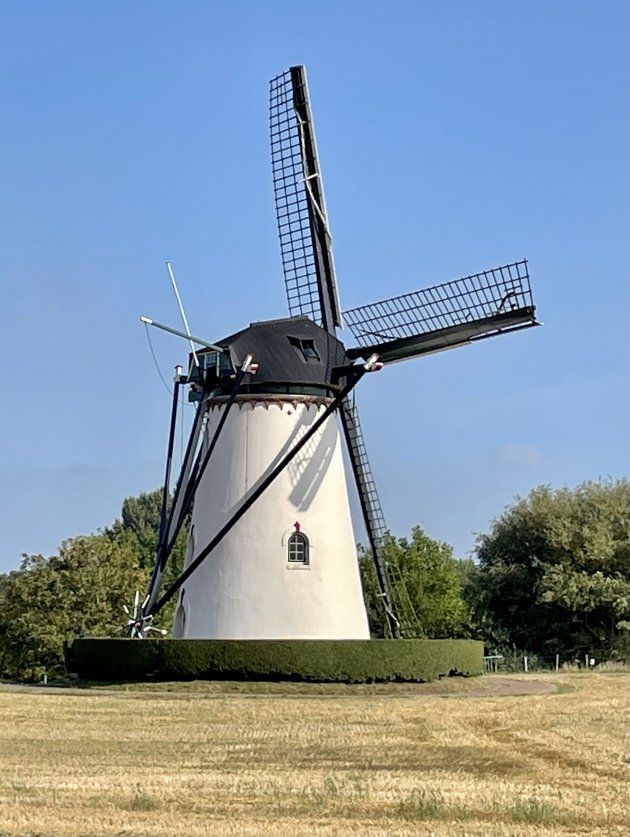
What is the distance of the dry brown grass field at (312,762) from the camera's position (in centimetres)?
1073

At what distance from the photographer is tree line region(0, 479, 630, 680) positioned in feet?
138

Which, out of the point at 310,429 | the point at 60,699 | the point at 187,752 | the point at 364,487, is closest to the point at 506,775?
the point at 187,752

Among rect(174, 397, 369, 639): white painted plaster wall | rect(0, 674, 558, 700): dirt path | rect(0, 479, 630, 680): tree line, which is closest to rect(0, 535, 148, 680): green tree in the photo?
rect(0, 479, 630, 680): tree line

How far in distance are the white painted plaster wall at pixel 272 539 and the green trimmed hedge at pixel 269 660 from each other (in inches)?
92.4

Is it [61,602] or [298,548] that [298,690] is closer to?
[298,548]

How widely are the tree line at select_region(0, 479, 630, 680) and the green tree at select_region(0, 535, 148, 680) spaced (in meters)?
0.04

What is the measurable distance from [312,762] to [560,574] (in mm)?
30427

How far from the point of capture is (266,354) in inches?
1201

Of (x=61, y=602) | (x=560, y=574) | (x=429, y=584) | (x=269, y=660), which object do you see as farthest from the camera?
(x=429, y=584)

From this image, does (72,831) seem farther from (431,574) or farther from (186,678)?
(431,574)

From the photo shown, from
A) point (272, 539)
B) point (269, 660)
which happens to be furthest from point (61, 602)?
point (269, 660)

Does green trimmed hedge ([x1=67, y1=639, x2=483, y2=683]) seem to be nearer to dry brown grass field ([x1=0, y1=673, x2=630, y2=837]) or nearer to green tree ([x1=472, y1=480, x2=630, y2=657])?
dry brown grass field ([x1=0, y1=673, x2=630, y2=837])

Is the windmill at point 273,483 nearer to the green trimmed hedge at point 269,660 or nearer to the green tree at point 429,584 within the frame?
the green trimmed hedge at point 269,660

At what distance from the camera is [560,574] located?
146ft
